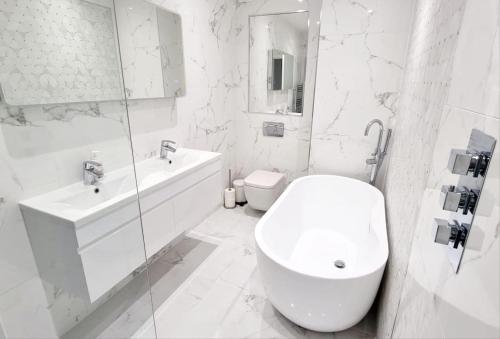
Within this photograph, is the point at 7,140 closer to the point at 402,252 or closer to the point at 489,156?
the point at 489,156

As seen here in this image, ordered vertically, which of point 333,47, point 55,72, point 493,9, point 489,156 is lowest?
point 489,156

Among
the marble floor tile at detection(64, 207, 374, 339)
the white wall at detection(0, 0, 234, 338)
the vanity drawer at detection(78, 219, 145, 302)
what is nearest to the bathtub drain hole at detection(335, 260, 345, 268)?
the marble floor tile at detection(64, 207, 374, 339)

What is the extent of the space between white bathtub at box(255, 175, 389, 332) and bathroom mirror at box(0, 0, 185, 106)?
131 cm

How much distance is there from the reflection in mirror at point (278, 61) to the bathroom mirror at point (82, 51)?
1.10 meters

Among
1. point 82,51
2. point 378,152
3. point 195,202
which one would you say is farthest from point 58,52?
point 378,152

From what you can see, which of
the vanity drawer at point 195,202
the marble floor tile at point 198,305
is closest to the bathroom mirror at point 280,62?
the vanity drawer at point 195,202

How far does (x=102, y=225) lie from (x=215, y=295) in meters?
1.05

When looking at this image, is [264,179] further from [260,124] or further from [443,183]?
[443,183]

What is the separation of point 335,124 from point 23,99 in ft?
7.66

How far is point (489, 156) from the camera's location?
0.51 meters

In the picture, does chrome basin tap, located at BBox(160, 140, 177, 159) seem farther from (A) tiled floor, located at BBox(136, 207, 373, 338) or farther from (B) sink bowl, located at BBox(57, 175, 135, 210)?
(A) tiled floor, located at BBox(136, 207, 373, 338)

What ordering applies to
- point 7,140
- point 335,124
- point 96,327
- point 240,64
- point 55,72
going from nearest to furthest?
point 7,140 → point 55,72 → point 96,327 → point 335,124 → point 240,64

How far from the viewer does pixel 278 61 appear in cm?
293

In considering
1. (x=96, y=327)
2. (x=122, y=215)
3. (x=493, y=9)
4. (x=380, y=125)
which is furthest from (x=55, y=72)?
(x=380, y=125)
